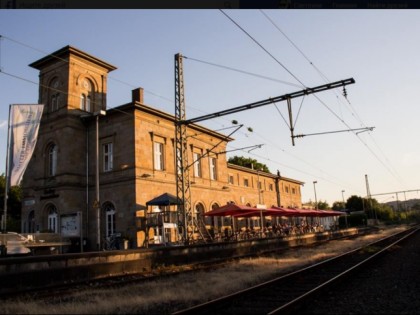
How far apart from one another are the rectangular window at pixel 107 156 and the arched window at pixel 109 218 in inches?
106

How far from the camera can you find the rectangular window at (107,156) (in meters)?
30.2

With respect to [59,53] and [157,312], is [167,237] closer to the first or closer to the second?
[59,53]

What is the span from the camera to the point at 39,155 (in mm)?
31688

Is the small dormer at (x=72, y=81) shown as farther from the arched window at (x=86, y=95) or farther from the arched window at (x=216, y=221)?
the arched window at (x=216, y=221)

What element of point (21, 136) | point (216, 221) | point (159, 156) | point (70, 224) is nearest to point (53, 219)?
point (70, 224)

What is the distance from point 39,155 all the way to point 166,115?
34.2 feet

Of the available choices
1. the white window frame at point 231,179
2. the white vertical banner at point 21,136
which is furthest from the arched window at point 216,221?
the white vertical banner at point 21,136

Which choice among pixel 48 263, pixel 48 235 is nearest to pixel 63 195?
pixel 48 235

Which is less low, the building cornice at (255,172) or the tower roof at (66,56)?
the tower roof at (66,56)

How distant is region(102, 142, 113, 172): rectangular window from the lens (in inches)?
1188

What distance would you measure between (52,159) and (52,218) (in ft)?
14.8

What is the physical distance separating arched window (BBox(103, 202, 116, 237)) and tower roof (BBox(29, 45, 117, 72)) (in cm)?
1154

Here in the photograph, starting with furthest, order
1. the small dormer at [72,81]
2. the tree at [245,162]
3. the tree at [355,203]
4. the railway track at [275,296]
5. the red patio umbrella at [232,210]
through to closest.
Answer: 1. the tree at [355,203]
2. the tree at [245,162]
3. the small dormer at [72,81]
4. the red patio umbrella at [232,210]
5. the railway track at [275,296]

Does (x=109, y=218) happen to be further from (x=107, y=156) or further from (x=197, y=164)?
(x=197, y=164)
